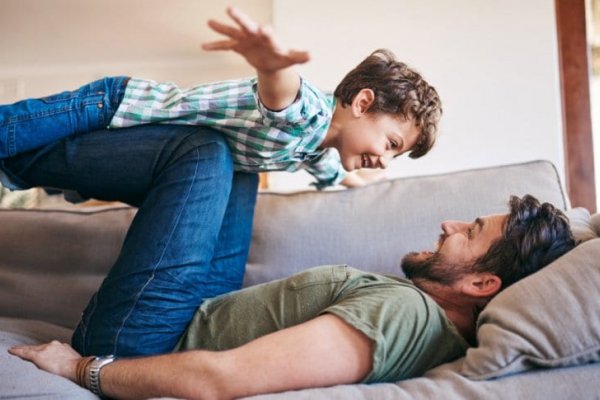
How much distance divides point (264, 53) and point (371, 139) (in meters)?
0.50

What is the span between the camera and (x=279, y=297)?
3.60ft

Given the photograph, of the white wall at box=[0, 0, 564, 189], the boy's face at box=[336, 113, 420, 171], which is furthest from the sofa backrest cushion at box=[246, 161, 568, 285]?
the white wall at box=[0, 0, 564, 189]

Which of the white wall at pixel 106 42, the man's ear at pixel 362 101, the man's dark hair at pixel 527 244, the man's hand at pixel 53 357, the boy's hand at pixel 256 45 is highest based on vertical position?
the white wall at pixel 106 42

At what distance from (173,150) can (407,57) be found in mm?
1830

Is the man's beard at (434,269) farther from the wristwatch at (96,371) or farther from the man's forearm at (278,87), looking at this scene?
the wristwatch at (96,371)

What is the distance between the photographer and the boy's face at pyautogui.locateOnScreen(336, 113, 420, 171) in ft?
4.63

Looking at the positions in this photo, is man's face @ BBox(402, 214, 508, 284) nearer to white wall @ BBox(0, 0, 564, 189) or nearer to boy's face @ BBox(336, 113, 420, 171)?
boy's face @ BBox(336, 113, 420, 171)

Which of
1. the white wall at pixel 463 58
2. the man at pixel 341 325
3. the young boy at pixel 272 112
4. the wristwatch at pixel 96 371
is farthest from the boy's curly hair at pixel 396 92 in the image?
the white wall at pixel 463 58

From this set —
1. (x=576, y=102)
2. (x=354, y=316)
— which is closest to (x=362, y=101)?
(x=354, y=316)

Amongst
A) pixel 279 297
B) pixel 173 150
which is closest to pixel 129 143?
pixel 173 150

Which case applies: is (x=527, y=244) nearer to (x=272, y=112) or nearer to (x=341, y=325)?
(x=341, y=325)

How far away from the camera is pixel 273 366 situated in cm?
89

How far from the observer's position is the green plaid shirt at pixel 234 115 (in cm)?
125

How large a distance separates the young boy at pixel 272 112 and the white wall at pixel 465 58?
124 centimetres
